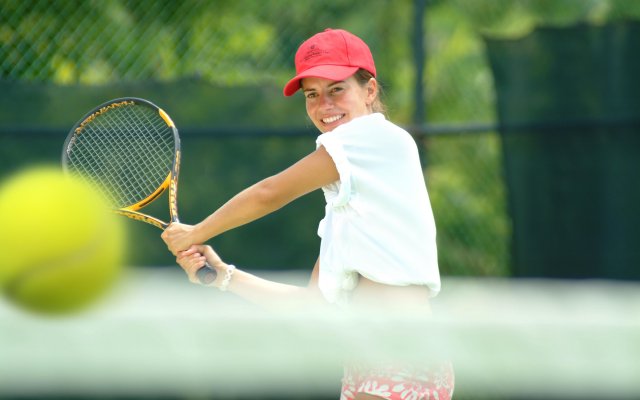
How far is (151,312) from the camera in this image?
1.73 metres

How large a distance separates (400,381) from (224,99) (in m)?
2.78

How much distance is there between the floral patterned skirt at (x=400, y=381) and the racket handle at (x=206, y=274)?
0.55 metres

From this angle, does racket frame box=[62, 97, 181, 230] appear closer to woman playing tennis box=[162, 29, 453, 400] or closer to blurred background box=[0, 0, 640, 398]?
woman playing tennis box=[162, 29, 453, 400]

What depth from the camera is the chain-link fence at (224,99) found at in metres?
4.91

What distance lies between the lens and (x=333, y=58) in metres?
2.74

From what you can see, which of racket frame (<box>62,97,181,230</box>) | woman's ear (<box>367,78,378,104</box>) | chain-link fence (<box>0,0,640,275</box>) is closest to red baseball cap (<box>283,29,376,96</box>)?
woman's ear (<box>367,78,378,104</box>)

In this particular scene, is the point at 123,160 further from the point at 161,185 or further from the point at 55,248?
the point at 55,248

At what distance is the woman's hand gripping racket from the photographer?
333 cm

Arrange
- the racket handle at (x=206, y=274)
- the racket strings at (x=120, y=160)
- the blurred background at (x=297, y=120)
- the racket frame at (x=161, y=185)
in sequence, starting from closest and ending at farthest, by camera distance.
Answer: the racket handle at (x=206, y=274), the racket frame at (x=161, y=185), the racket strings at (x=120, y=160), the blurred background at (x=297, y=120)

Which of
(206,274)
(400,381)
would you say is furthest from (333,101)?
(400,381)

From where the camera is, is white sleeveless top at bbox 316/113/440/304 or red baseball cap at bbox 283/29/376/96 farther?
red baseball cap at bbox 283/29/376/96

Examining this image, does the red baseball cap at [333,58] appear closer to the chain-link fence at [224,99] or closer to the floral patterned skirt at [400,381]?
the floral patterned skirt at [400,381]

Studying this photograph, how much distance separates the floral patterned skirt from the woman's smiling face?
629mm

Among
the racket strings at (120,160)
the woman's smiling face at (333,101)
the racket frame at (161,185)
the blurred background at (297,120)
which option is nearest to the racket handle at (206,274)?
the racket frame at (161,185)
